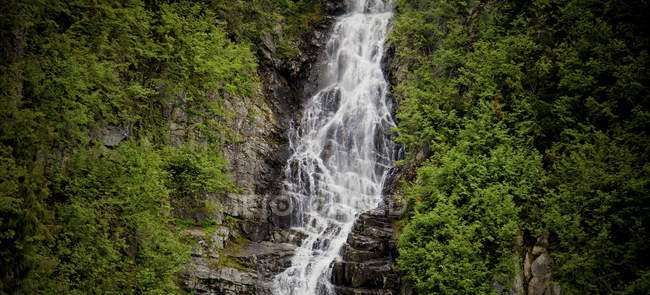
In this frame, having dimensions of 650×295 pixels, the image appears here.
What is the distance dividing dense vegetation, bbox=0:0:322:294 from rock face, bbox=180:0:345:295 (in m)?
1.37

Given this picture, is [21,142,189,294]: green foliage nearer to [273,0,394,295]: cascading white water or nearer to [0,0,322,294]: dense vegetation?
[0,0,322,294]: dense vegetation

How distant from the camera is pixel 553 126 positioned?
14289 millimetres

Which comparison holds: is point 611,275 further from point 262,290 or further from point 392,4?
point 392,4

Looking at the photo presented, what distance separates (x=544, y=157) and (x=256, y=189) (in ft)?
47.7

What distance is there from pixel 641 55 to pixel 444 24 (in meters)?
11.4

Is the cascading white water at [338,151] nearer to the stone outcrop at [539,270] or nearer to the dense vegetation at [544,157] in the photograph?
the dense vegetation at [544,157]

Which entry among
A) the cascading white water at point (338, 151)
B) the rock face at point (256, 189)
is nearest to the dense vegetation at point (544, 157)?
the cascading white water at point (338, 151)

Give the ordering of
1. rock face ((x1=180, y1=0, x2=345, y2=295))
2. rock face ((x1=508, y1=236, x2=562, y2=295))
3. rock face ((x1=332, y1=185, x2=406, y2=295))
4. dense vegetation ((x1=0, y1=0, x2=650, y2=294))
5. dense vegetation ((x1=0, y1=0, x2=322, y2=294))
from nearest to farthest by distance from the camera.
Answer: dense vegetation ((x1=0, y1=0, x2=322, y2=294)), dense vegetation ((x1=0, y1=0, x2=650, y2=294)), rock face ((x1=508, y1=236, x2=562, y2=295)), rock face ((x1=332, y1=185, x2=406, y2=295)), rock face ((x1=180, y1=0, x2=345, y2=295))

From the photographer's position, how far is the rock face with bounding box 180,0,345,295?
1683 centimetres

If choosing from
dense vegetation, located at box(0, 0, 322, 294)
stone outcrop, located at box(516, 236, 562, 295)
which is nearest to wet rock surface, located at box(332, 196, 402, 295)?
stone outcrop, located at box(516, 236, 562, 295)

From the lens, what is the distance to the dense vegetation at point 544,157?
11.3 meters

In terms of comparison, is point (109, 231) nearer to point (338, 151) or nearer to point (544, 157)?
point (338, 151)

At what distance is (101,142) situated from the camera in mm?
12820

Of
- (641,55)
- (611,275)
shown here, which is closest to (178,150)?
(611,275)
